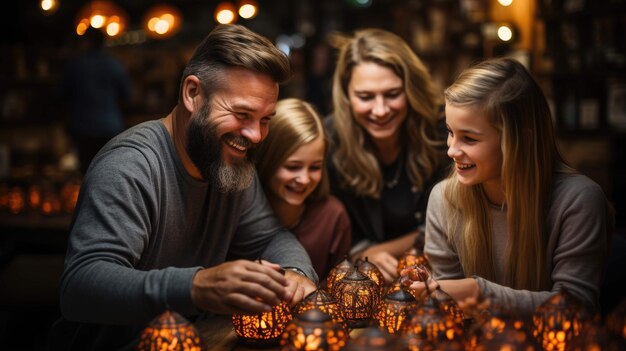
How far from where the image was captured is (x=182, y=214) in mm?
2381

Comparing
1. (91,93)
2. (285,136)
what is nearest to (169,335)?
(285,136)

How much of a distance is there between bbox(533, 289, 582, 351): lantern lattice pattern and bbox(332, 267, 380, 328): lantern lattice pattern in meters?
0.53

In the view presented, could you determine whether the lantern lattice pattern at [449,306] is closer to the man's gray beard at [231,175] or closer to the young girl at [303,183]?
the man's gray beard at [231,175]

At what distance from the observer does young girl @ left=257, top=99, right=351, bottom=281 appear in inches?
116

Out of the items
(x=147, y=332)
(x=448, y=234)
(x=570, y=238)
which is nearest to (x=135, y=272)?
(x=147, y=332)

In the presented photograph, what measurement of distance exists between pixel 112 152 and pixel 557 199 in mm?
1452

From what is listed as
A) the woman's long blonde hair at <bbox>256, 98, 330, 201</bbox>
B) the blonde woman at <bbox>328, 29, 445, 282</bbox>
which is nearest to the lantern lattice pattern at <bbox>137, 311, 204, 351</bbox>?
the woman's long blonde hair at <bbox>256, 98, 330, 201</bbox>

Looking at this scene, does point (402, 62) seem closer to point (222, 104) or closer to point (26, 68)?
point (222, 104)

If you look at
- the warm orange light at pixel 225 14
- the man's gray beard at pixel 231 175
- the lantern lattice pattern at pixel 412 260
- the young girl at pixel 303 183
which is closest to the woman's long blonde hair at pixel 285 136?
the young girl at pixel 303 183

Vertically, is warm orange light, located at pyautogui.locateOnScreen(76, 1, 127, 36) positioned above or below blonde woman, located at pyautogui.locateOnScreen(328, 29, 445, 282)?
above

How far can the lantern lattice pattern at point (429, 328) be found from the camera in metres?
1.70

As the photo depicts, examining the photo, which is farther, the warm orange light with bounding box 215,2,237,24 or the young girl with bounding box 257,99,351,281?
the warm orange light with bounding box 215,2,237,24

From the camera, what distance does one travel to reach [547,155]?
7.62ft

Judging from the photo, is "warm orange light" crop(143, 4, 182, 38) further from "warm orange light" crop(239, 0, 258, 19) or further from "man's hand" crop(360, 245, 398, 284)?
"man's hand" crop(360, 245, 398, 284)
